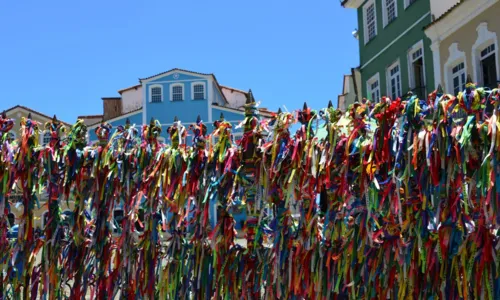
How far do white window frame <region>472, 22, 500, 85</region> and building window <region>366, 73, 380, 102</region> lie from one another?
5.06m

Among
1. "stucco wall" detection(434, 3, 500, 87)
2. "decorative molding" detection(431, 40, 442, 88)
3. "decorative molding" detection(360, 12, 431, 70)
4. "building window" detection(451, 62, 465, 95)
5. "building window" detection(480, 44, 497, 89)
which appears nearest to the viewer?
"stucco wall" detection(434, 3, 500, 87)

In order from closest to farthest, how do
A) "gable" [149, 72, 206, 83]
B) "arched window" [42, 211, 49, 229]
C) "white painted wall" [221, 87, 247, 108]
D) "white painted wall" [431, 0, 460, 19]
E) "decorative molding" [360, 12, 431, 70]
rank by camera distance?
"arched window" [42, 211, 49, 229]
"white painted wall" [431, 0, 460, 19]
"decorative molding" [360, 12, 431, 70]
"gable" [149, 72, 206, 83]
"white painted wall" [221, 87, 247, 108]

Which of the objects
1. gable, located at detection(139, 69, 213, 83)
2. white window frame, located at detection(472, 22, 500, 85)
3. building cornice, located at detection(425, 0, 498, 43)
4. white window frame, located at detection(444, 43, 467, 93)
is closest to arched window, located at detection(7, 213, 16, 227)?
white window frame, located at detection(472, 22, 500, 85)

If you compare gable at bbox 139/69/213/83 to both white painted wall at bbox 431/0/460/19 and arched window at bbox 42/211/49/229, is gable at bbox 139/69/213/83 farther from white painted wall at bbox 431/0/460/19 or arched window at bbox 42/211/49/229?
arched window at bbox 42/211/49/229

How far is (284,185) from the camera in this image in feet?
12.7

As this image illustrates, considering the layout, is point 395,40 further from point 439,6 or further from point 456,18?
point 456,18

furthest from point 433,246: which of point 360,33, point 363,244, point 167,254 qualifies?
point 360,33

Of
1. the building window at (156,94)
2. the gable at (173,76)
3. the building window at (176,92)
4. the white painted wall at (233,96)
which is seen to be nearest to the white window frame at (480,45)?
the gable at (173,76)

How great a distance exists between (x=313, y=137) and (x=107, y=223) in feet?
4.95

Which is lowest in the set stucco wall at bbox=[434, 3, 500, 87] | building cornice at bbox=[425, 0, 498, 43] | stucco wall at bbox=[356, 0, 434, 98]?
stucco wall at bbox=[434, 3, 500, 87]

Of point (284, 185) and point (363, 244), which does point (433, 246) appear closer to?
point (363, 244)

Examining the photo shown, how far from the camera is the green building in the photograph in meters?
16.4

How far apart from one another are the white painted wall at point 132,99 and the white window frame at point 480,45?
23.1m

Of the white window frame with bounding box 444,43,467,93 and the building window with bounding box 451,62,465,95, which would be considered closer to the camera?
the white window frame with bounding box 444,43,467,93
